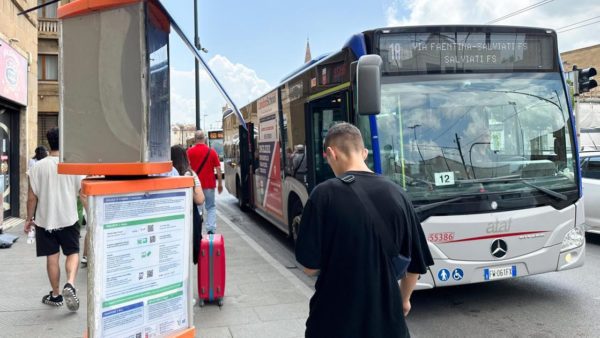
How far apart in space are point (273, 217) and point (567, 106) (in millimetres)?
5643

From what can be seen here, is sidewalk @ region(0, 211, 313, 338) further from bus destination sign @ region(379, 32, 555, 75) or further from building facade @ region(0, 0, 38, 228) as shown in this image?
building facade @ region(0, 0, 38, 228)

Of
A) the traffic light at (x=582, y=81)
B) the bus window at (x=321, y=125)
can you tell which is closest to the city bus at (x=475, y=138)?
the bus window at (x=321, y=125)

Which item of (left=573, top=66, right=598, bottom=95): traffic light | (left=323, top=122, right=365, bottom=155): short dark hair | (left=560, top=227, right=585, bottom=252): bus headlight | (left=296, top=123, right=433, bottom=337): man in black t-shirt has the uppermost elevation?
(left=573, top=66, right=598, bottom=95): traffic light

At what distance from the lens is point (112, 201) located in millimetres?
3018

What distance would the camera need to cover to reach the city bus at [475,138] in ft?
15.8

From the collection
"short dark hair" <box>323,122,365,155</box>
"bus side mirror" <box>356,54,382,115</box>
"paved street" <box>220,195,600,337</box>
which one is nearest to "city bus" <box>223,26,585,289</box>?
"bus side mirror" <box>356,54,382,115</box>

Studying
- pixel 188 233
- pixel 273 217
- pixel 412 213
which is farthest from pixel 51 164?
pixel 273 217

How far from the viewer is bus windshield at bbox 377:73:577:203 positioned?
492cm

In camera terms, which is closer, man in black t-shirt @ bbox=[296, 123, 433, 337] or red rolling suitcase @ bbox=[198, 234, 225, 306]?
man in black t-shirt @ bbox=[296, 123, 433, 337]

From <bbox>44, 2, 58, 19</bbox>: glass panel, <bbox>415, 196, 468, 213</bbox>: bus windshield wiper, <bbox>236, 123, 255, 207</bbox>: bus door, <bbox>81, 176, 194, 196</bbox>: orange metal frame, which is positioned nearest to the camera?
<bbox>81, 176, 194, 196</bbox>: orange metal frame

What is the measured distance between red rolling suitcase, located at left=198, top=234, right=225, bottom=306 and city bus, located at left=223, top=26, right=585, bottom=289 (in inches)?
77.4

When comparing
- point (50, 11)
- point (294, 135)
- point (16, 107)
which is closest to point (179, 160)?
point (294, 135)

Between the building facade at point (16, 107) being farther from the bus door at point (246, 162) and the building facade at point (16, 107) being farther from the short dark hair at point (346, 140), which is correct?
the short dark hair at point (346, 140)

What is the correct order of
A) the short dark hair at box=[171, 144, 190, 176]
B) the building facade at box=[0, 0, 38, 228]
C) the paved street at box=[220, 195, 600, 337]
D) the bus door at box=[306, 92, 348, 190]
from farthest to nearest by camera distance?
the building facade at box=[0, 0, 38, 228] → the bus door at box=[306, 92, 348, 190] → the short dark hair at box=[171, 144, 190, 176] → the paved street at box=[220, 195, 600, 337]
